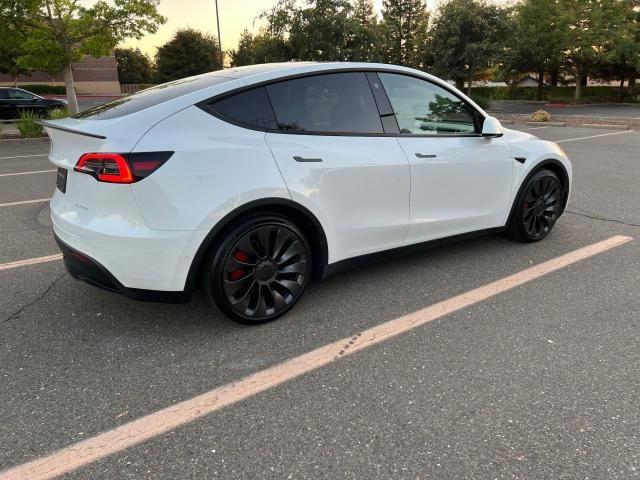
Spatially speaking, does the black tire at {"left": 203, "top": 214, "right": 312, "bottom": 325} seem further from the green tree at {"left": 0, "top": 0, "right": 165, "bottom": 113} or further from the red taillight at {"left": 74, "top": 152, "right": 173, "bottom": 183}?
the green tree at {"left": 0, "top": 0, "right": 165, "bottom": 113}

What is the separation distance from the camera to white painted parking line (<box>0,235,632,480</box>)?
2.04 m

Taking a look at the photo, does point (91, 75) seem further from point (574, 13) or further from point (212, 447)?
point (212, 447)

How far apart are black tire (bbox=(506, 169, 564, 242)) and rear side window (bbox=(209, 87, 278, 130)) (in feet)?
8.30

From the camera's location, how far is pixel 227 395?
2.47 m

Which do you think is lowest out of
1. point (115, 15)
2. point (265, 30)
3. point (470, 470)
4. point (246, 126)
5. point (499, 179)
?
point (470, 470)

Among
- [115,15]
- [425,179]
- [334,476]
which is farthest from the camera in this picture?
[115,15]

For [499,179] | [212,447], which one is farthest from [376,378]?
[499,179]

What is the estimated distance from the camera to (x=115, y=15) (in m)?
13.6

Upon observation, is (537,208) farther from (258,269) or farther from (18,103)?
(18,103)

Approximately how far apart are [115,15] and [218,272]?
13528 mm

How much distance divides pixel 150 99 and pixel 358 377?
2.09 metres

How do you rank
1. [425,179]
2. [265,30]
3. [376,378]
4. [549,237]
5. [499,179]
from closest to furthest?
1. [376,378]
2. [425,179]
3. [499,179]
4. [549,237]
5. [265,30]

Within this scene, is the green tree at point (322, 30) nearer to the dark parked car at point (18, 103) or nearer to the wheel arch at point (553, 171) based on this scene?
the dark parked car at point (18, 103)

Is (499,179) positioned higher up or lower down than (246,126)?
lower down
